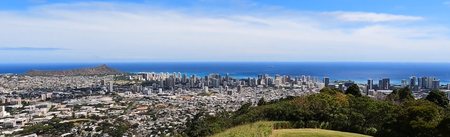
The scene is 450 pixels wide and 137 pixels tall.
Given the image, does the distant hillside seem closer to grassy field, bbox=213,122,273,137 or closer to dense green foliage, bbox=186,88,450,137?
dense green foliage, bbox=186,88,450,137

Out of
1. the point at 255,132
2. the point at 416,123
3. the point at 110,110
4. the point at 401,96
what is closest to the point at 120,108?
the point at 110,110

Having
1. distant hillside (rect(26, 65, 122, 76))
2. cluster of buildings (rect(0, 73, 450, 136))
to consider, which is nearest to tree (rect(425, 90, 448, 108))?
cluster of buildings (rect(0, 73, 450, 136))

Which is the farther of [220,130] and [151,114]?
[151,114]

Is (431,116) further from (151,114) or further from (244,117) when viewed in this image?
(151,114)

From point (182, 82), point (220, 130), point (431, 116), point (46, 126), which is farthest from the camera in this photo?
point (182, 82)

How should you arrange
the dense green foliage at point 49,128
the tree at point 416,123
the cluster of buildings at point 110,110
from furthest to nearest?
the cluster of buildings at point 110,110 → the dense green foliage at point 49,128 → the tree at point 416,123

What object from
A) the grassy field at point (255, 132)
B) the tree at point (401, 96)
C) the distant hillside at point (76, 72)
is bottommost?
the distant hillside at point (76, 72)

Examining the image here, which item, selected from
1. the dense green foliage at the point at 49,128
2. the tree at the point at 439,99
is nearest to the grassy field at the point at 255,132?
the tree at the point at 439,99

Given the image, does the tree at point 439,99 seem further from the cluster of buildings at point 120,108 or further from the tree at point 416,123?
the cluster of buildings at point 120,108

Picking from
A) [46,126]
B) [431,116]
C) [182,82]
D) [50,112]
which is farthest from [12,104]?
[431,116]
